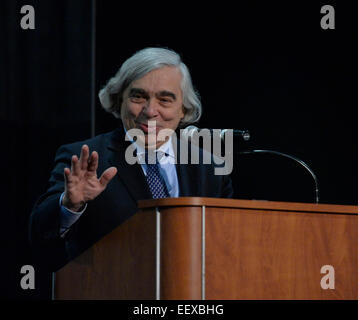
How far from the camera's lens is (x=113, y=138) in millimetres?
2855

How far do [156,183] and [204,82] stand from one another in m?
1.50

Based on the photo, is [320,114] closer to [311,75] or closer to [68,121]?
[311,75]

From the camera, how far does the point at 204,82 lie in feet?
13.4

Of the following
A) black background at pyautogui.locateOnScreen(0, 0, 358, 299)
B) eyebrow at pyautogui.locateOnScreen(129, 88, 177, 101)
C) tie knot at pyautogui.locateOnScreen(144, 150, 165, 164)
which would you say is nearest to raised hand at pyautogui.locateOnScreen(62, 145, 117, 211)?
tie knot at pyautogui.locateOnScreen(144, 150, 165, 164)

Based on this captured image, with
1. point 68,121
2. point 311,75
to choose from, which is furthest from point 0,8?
point 311,75

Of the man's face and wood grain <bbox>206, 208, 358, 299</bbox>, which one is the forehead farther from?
wood grain <bbox>206, 208, 358, 299</bbox>

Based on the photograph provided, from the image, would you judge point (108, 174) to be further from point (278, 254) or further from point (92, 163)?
point (278, 254)

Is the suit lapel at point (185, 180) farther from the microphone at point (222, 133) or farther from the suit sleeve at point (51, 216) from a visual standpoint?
the suit sleeve at point (51, 216)

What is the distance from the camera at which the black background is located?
11.7 ft

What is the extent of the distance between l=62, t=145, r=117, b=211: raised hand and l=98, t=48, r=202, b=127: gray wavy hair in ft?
3.15

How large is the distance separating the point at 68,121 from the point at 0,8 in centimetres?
67

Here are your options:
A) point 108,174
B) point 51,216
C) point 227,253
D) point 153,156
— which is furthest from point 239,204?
point 153,156

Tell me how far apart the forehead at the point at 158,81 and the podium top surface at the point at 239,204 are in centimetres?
112

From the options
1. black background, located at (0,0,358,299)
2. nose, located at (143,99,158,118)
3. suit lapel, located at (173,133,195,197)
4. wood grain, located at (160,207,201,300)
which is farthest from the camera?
black background, located at (0,0,358,299)
